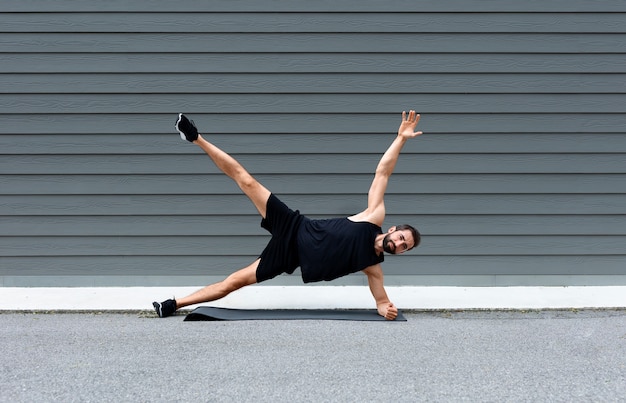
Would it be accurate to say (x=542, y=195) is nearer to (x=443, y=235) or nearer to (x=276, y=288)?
(x=443, y=235)

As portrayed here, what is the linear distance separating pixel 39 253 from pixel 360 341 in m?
3.12

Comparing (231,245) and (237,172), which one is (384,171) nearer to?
(237,172)

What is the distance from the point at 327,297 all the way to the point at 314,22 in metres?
2.37

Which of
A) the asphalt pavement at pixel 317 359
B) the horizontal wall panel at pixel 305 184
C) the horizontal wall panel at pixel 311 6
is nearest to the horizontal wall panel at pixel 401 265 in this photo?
the horizontal wall panel at pixel 305 184

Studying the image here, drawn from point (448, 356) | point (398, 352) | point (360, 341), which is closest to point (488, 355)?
point (448, 356)

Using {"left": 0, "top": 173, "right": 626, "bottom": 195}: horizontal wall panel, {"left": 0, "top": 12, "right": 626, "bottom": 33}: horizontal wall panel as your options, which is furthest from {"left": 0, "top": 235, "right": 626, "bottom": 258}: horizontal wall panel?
{"left": 0, "top": 12, "right": 626, "bottom": 33}: horizontal wall panel

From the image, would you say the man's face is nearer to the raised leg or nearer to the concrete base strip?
the concrete base strip

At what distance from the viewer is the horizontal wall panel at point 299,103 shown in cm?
555

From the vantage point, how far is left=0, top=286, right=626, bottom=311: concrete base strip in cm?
519

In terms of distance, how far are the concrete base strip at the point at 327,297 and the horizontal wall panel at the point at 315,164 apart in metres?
1.03

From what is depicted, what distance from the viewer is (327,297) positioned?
5.43m

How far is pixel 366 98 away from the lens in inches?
219

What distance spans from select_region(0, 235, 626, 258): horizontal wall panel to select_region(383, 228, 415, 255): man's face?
111 centimetres

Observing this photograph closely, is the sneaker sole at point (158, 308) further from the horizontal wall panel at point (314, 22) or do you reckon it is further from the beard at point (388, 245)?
the horizontal wall panel at point (314, 22)
